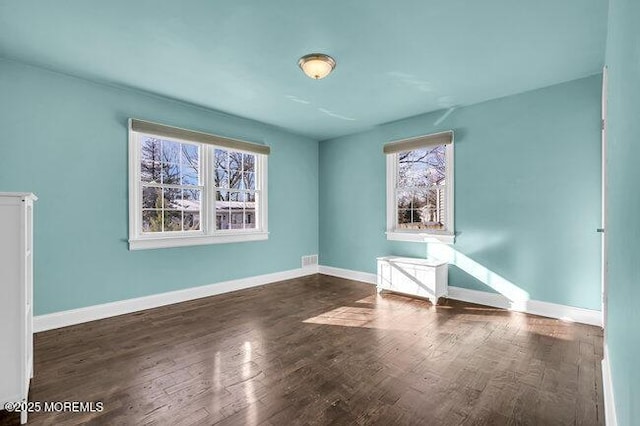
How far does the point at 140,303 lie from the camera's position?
3688 mm

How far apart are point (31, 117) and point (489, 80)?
4710 millimetres

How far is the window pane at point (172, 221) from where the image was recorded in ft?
13.1

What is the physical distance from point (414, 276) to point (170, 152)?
3.63 metres

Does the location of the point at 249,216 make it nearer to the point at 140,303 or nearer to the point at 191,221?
the point at 191,221

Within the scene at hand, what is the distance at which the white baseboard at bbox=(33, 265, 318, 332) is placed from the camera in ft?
10.2

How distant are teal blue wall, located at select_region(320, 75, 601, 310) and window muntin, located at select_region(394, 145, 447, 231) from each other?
0.84 feet

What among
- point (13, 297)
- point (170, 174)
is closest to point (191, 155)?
point (170, 174)

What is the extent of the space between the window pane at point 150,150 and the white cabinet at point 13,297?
222cm

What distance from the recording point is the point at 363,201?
209 inches

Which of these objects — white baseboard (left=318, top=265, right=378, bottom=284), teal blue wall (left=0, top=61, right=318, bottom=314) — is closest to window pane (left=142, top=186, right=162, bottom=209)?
teal blue wall (left=0, top=61, right=318, bottom=314)

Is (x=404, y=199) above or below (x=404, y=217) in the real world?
above

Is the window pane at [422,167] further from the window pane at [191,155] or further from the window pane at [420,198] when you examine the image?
the window pane at [191,155]

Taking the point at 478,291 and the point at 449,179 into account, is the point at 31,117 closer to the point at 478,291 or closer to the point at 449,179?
the point at 449,179

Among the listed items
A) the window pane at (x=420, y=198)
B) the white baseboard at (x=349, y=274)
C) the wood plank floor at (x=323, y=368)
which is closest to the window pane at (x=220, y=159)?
the wood plank floor at (x=323, y=368)
